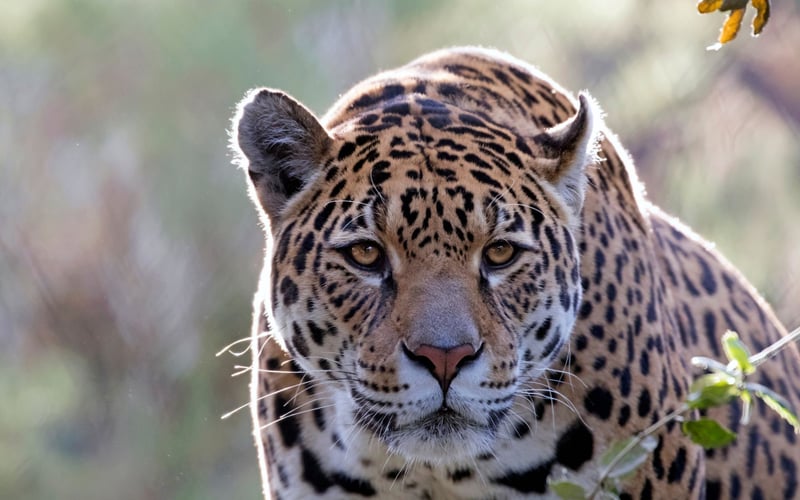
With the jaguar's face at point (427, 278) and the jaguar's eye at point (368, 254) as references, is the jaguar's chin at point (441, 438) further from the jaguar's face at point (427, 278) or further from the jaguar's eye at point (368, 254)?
the jaguar's eye at point (368, 254)

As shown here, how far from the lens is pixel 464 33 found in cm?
1318

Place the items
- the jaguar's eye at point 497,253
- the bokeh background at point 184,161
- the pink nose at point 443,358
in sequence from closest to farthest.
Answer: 1. the pink nose at point 443,358
2. the jaguar's eye at point 497,253
3. the bokeh background at point 184,161

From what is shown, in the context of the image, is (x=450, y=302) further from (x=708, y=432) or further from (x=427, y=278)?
(x=708, y=432)

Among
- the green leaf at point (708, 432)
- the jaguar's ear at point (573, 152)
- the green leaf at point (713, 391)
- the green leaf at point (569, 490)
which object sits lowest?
the green leaf at point (569, 490)

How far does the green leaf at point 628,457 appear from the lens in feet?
6.43

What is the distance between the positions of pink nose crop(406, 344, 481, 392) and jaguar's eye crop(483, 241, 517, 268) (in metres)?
0.30

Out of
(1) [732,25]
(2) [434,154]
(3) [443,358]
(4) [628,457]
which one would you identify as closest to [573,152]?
(2) [434,154]

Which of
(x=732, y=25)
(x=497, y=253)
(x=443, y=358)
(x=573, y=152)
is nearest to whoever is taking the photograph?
(x=732, y=25)

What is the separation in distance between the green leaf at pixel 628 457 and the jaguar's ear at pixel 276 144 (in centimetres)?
178

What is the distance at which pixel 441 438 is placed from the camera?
3.39 m

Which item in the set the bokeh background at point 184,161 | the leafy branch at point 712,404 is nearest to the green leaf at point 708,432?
the leafy branch at point 712,404

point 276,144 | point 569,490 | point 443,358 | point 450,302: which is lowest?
point 569,490

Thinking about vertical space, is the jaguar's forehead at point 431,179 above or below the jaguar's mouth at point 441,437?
above

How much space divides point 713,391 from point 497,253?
1.59 m
